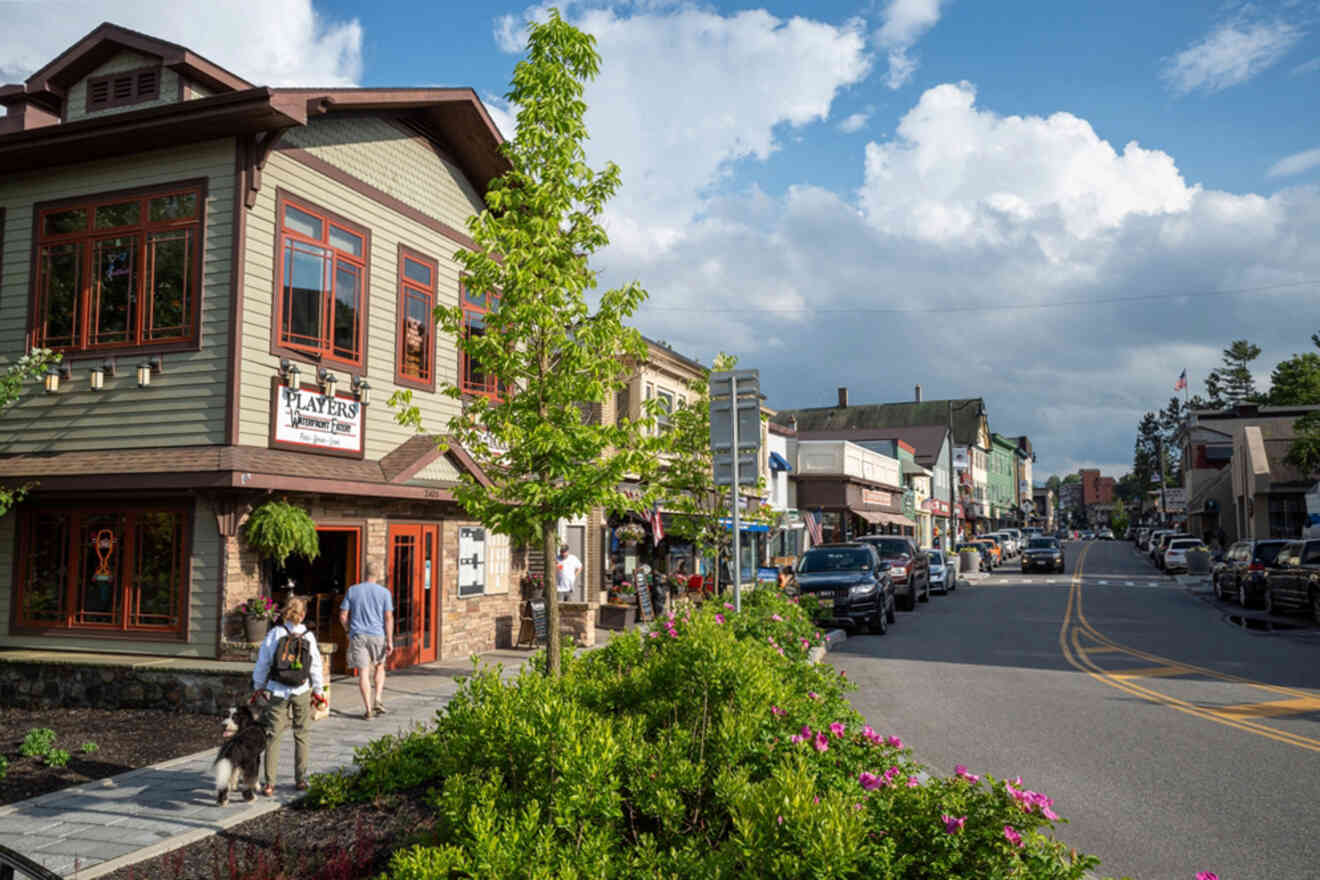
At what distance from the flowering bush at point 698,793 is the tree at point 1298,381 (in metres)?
78.5

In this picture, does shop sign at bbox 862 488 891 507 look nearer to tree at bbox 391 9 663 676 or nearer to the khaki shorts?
the khaki shorts

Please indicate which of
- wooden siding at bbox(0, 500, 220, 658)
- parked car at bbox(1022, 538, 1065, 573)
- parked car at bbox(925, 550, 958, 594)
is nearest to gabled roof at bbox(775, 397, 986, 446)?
parked car at bbox(1022, 538, 1065, 573)

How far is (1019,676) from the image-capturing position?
1450 cm

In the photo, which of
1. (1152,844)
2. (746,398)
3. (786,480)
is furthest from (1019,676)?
(786,480)

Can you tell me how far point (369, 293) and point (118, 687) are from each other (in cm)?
639

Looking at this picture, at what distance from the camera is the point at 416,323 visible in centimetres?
1548

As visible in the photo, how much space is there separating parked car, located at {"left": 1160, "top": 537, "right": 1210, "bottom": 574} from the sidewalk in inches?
1758

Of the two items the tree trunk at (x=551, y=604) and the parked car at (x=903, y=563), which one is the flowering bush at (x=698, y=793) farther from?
the parked car at (x=903, y=563)

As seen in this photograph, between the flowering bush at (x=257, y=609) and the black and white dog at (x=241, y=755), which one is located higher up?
the flowering bush at (x=257, y=609)

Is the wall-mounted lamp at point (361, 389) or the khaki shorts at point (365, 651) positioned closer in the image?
the khaki shorts at point (365, 651)

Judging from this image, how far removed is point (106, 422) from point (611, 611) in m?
10.9

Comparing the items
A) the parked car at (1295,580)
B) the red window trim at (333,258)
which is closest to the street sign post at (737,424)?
the red window trim at (333,258)

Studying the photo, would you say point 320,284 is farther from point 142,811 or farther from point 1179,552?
point 1179,552

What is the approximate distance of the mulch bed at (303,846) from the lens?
17.0ft
